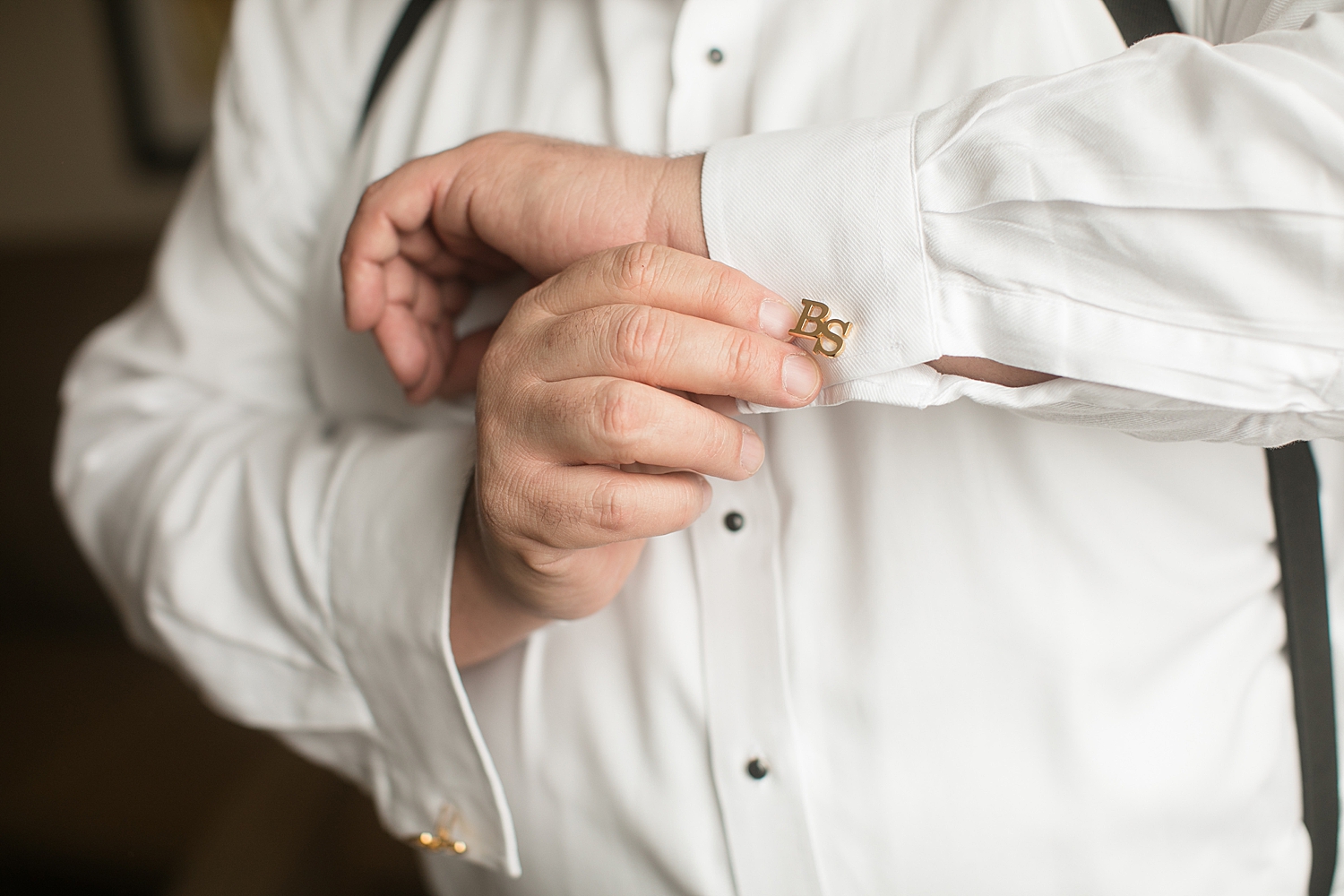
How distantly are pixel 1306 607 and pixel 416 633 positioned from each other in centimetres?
66

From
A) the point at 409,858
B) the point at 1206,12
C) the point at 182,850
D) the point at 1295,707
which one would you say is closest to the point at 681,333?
the point at 1206,12

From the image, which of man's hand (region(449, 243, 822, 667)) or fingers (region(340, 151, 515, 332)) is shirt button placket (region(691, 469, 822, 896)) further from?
fingers (region(340, 151, 515, 332))

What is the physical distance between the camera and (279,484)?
83cm

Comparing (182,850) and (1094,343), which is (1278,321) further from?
(182,850)

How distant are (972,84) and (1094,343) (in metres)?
0.23

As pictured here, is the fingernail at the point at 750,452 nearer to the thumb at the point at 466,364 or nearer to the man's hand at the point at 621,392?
the man's hand at the point at 621,392

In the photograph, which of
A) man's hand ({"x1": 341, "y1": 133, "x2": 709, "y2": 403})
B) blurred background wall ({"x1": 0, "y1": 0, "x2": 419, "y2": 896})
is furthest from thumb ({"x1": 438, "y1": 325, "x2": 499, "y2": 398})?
blurred background wall ({"x1": 0, "y1": 0, "x2": 419, "y2": 896})

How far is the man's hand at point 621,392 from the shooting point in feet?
1.55

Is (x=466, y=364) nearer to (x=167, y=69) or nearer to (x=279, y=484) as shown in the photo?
(x=279, y=484)

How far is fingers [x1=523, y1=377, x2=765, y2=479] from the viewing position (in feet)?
1.54

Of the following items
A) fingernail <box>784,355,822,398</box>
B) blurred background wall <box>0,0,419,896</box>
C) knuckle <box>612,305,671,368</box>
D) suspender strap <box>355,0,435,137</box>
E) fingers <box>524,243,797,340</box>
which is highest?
suspender strap <box>355,0,435,137</box>

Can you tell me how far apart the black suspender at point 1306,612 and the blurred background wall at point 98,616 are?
1.64 metres

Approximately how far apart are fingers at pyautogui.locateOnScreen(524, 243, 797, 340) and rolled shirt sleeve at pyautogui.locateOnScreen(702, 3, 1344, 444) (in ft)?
0.09

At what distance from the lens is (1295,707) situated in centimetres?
62
